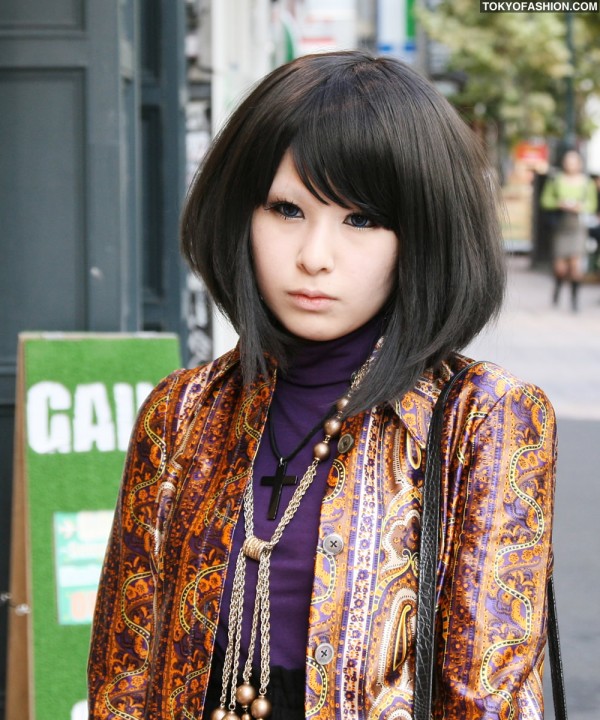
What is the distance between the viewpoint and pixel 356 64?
1612 mm

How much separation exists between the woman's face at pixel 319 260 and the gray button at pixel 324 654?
38 centimetres

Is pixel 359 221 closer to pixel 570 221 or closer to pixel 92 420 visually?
pixel 92 420

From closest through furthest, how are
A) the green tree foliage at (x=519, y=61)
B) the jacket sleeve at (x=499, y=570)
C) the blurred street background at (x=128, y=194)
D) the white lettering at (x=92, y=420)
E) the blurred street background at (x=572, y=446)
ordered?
the jacket sleeve at (x=499, y=570) → the white lettering at (x=92, y=420) → the blurred street background at (x=128, y=194) → the blurred street background at (x=572, y=446) → the green tree foliage at (x=519, y=61)

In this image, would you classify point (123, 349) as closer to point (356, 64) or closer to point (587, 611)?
point (356, 64)

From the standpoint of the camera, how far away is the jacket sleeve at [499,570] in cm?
144

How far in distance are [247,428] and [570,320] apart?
15.7 meters

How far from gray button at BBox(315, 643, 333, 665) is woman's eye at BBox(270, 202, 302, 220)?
53cm

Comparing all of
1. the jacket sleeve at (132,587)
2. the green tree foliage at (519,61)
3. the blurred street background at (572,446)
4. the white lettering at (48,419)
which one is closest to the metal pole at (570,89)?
the green tree foliage at (519,61)

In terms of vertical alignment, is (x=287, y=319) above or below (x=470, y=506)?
above

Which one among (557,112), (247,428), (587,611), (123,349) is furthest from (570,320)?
(557,112)

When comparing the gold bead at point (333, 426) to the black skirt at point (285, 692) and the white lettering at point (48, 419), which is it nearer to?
the black skirt at point (285, 692)

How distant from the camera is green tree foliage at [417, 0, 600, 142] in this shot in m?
30.7

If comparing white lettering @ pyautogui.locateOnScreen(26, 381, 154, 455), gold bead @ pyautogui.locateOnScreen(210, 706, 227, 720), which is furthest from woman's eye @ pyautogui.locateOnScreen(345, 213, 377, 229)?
white lettering @ pyautogui.locateOnScreen(26, 381, 154, 455)

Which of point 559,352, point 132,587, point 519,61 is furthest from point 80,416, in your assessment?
point 519,61
